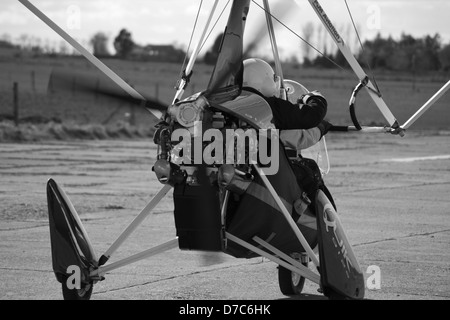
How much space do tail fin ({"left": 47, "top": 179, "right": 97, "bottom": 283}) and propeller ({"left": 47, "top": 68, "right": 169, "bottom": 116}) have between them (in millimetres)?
965

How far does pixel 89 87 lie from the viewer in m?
7.68

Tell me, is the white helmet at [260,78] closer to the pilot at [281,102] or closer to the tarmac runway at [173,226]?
the pilot at [281,102]

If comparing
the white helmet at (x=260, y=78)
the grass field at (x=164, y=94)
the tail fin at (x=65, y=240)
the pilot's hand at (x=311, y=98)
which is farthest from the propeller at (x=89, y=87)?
the grass field at (x=164, y=94)

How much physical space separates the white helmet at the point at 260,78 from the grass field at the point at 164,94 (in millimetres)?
19925

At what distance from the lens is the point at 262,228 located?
790cm

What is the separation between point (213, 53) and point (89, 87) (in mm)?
1046

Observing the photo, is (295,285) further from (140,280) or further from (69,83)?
(69,83)

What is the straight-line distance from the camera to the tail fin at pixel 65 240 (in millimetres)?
7949

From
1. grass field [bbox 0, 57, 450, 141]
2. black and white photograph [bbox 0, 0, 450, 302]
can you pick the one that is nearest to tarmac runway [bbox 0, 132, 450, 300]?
black and white photograph [bbox 0, 0, 450, 302]

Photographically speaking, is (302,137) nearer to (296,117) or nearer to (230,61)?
(296,117)

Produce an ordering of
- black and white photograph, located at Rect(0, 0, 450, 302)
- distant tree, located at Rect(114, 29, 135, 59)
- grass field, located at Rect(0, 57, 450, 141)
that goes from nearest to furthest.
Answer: black and white photograph, located at Rect(0, 0, 450, 302)
distant tree, located at Rect(114, 29, 135, 59)
grass field, located at Rect(0, 57, 450, 141)

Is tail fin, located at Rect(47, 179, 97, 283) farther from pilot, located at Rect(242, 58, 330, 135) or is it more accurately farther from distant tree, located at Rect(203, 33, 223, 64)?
pilot, located at Rect(242, 58, 330, 135)

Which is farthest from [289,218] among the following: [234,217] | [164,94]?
[164,94]

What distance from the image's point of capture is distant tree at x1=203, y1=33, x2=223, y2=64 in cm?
791
